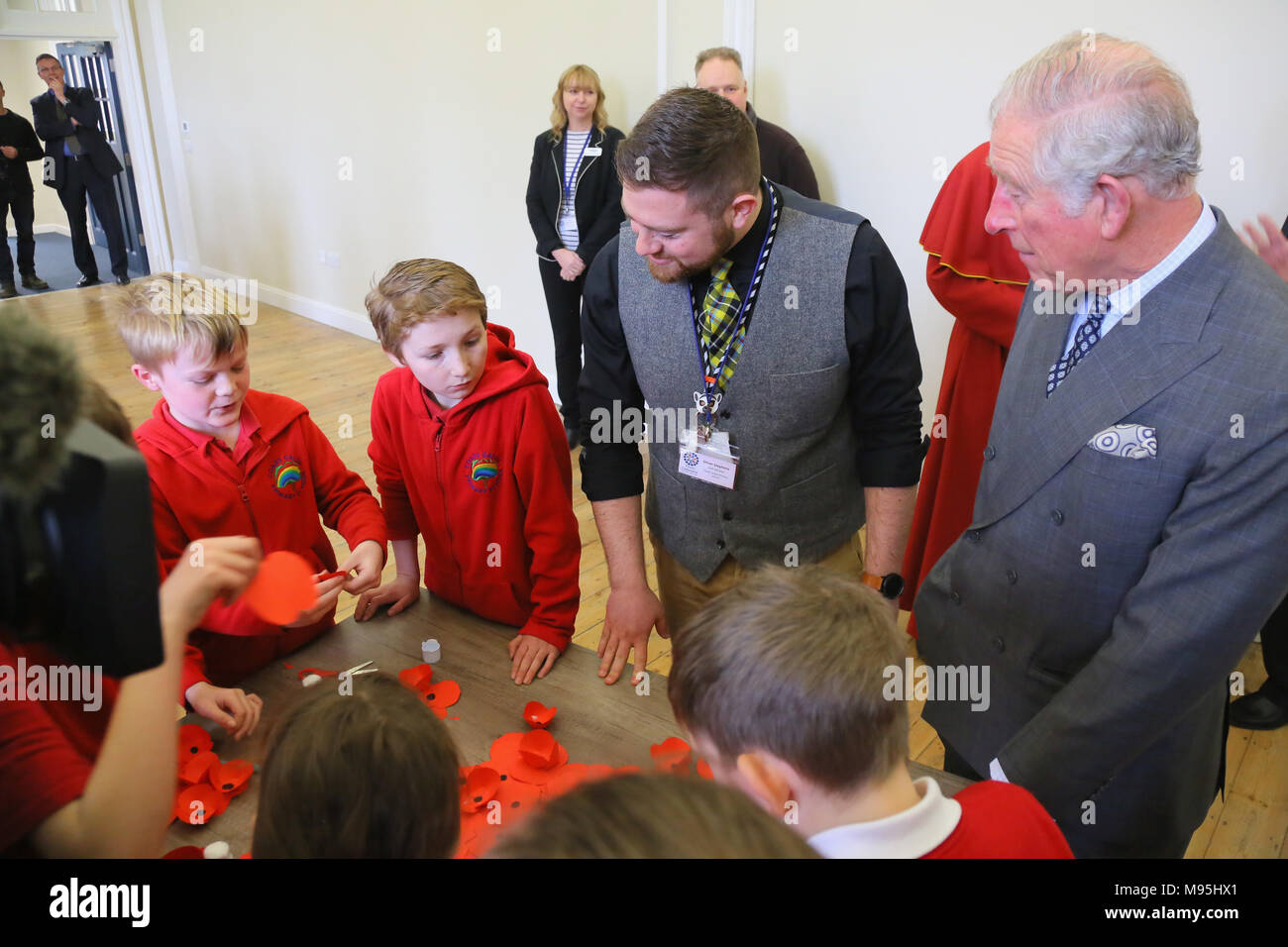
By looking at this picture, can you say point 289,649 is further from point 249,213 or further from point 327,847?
point 249,213

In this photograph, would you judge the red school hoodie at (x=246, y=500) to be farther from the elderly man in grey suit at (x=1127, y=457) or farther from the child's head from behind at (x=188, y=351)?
the elderly man in grey suit at (x=1127, y=457)

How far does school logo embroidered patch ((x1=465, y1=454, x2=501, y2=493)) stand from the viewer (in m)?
1.75

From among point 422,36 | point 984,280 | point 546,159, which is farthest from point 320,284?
point 984,280

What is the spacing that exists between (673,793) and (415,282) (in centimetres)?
135

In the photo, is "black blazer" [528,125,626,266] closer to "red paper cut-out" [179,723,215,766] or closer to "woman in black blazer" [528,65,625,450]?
"woman in black blazer" [528,65,625,450]

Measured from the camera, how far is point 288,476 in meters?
1.70

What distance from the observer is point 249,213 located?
7363mm

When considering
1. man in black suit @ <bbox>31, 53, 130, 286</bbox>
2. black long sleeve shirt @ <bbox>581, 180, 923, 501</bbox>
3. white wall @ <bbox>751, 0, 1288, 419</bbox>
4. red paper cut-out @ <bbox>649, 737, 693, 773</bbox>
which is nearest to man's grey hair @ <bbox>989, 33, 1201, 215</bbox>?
black long sleeve shirt @ <bbox>581, 180, 923, 501</bbox>

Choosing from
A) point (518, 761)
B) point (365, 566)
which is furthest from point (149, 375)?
point (518, 761)

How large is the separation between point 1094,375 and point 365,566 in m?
1.24

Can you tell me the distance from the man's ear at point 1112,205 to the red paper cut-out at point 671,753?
90cm

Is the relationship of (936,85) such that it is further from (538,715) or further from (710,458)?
(538,715)

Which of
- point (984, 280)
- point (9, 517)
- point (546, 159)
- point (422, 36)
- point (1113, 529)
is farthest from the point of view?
point (422, 36)

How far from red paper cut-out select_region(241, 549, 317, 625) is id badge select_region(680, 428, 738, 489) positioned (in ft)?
2.81
